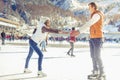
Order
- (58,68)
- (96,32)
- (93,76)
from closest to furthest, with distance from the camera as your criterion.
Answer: (96,32)
(93,76)
(58,68)

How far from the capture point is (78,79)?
8.00 metres

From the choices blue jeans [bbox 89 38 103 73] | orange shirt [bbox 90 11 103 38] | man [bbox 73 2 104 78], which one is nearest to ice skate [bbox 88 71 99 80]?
man [bbox 73 2 104 78]

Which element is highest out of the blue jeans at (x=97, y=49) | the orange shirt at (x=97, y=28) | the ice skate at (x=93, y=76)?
the orange shirt at (x=97, y=28)

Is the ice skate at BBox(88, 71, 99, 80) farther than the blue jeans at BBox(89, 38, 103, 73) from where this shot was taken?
Yes

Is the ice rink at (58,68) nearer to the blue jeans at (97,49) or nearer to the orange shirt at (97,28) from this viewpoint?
the blue jeans at (97,49)

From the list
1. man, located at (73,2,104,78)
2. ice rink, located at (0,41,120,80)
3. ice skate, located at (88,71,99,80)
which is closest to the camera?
man, located at (73,2,104,78)

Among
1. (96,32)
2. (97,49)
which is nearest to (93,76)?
(97,49)

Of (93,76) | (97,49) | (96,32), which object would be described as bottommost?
(93,76)

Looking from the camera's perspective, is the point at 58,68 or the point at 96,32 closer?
the point at 96,32

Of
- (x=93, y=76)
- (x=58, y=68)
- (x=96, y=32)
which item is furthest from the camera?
(x=58, y=68)

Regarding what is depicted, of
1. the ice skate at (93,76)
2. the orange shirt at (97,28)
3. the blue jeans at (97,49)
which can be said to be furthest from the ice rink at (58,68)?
the orange shirt at (97,28)

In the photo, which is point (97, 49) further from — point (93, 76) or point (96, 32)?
point (93, 76)

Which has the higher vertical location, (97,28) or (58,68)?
(97,28)

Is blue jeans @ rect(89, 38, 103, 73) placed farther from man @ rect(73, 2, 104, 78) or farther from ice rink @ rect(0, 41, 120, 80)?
ice rink @ rect(0, 41, 120, 80)
